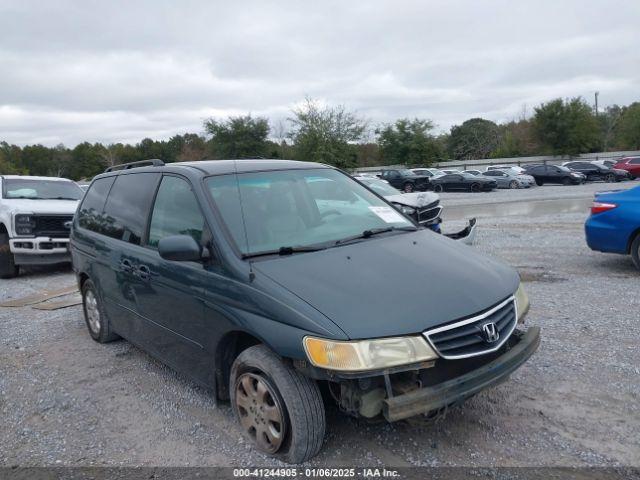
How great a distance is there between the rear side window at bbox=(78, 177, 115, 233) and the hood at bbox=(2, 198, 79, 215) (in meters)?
3.99

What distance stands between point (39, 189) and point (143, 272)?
7.89 metres

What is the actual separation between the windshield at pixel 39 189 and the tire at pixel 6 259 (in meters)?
1.12

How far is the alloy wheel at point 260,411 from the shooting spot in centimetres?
300

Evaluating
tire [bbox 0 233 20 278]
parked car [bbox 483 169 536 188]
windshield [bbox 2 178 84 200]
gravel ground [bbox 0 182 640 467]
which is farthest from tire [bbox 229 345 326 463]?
parked car [bbox 483 169 536 188]

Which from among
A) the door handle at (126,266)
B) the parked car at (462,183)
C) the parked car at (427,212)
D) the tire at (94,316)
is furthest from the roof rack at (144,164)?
the parked car at (462,183)

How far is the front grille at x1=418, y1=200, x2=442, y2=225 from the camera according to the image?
8.79 metres

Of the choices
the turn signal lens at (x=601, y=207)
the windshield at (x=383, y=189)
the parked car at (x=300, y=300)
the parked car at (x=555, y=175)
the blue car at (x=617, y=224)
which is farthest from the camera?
the parked car at (x=555, y=175)

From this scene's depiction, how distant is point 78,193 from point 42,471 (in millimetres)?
8636

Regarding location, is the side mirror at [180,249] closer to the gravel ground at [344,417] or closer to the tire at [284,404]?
the tire at [284,404]

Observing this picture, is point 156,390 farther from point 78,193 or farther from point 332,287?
point 78,193

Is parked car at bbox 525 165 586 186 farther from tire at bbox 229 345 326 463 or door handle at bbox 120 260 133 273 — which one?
tire at bbox 229 345 326 463

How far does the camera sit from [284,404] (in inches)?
116

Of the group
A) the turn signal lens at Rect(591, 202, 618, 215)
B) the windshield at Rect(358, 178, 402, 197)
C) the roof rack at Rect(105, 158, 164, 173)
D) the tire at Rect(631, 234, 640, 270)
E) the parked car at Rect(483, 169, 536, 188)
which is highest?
the roof rack at Rect(105, 158, 164, 173)

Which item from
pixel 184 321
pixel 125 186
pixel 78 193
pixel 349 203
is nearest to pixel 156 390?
pixel 184 321
